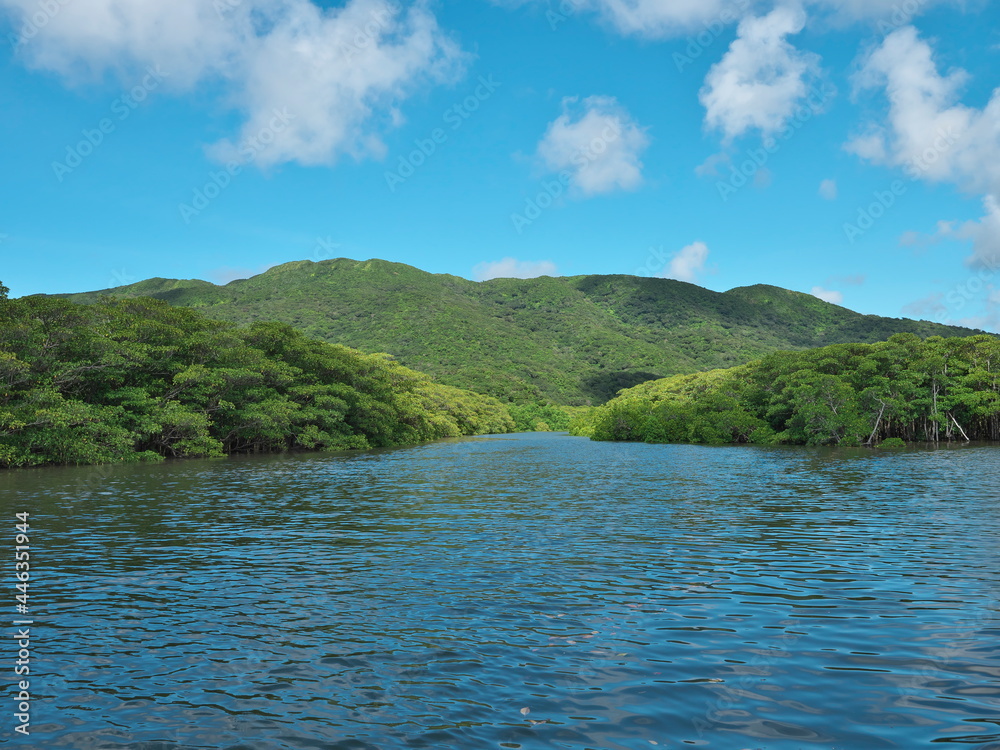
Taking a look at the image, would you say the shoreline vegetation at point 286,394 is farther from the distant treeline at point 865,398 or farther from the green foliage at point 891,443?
the green foliage at point 891,443

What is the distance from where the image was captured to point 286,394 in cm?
7481

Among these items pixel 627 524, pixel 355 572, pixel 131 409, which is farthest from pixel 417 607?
pixel 131 409

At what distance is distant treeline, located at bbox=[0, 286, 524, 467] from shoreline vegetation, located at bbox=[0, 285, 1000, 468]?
16 centimetres

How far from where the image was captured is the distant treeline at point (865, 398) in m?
73.9

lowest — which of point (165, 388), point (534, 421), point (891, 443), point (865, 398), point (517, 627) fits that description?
point (517, 627)

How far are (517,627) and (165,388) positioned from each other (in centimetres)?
5905

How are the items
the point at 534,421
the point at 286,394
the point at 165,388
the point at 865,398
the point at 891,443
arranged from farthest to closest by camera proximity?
the point at 534,421
the point at 865,398
the point at 286,394
the point at 891,443
the point at 165,388

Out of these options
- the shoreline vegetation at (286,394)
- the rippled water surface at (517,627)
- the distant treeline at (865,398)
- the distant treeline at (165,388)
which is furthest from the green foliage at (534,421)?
the rippled water surface at (517,627)

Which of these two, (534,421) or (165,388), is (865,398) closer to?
(165,388)

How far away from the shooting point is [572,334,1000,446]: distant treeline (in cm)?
7388

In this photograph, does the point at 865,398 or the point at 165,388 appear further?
the point at 865,398

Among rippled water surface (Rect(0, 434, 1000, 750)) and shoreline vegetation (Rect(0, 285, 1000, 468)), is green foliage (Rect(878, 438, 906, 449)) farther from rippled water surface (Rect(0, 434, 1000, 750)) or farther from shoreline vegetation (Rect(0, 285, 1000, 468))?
rippled water surface (Rect(0, 434, 1000, 750))

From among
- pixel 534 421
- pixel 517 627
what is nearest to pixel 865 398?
pixel 517 627

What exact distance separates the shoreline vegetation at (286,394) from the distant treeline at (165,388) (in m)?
0.16
